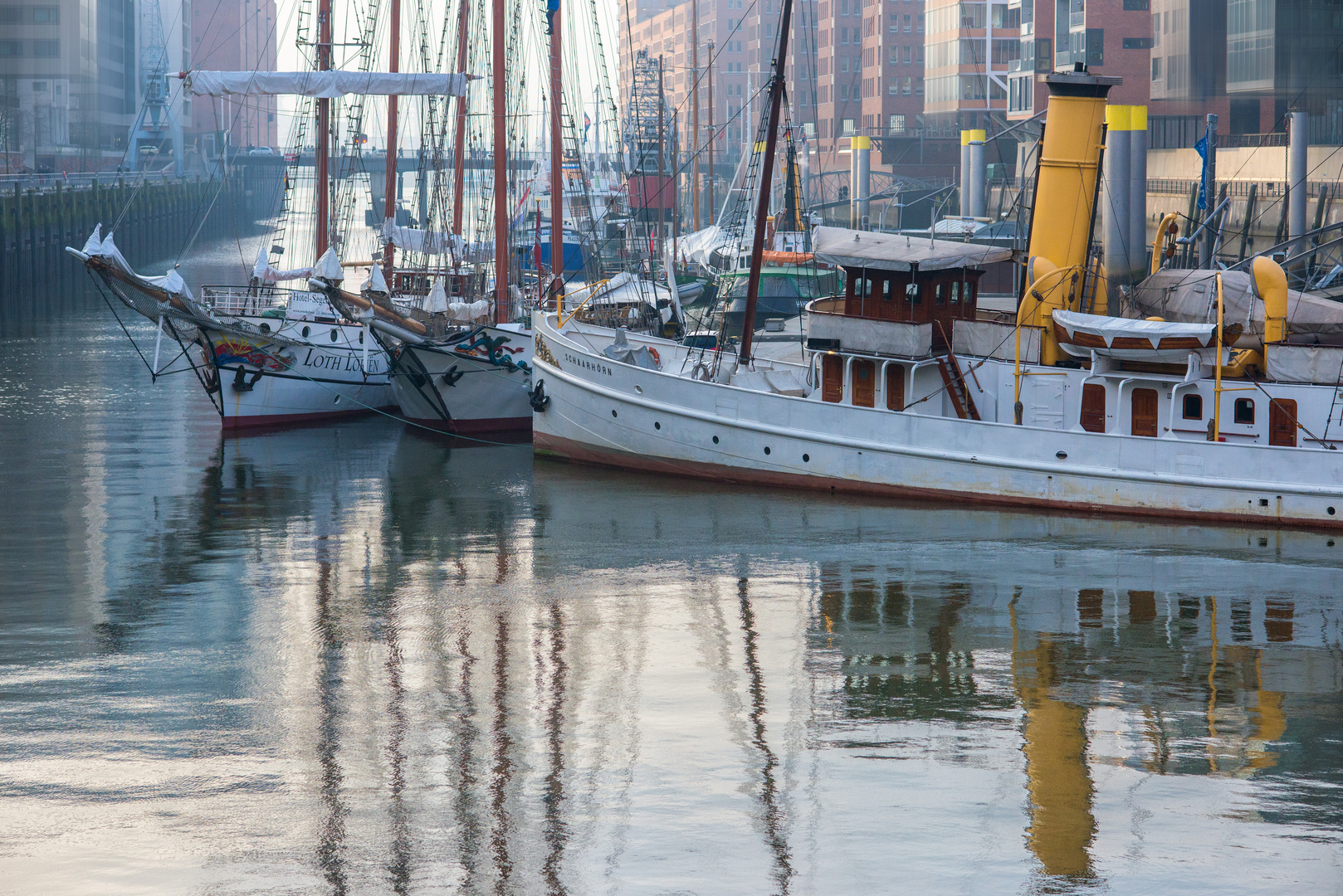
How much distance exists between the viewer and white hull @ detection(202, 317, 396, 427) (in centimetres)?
3509

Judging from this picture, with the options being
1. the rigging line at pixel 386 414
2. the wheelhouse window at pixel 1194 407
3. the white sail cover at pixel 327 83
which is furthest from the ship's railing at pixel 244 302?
the wheelhouse window at pixel 1194 407

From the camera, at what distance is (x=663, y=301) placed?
128 ft

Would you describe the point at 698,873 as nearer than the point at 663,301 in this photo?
Yes

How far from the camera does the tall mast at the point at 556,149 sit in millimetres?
36219

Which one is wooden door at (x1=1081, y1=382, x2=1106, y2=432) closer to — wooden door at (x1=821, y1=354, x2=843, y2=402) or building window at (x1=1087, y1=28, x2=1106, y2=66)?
wooden door at (x1=821, y1=354, x2=843, y2=402)

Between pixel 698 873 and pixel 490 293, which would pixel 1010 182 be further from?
pixel 698 873

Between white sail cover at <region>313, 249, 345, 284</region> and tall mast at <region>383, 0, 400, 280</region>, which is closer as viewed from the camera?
white sail cover at <region>313, 249, 345, 284</region>

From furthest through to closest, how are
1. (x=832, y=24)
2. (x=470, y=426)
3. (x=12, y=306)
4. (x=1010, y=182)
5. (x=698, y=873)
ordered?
(x=832, y=24) → (x=1010, y=182) → (x=12, y=306) → (x=470, y=426) → (x=698, y=873)

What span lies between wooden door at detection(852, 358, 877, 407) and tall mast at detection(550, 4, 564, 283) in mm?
10830

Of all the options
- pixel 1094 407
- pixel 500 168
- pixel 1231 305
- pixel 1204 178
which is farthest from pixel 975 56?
pixel 1094 407

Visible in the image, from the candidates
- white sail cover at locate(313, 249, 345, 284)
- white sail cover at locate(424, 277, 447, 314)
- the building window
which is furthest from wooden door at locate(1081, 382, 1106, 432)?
the building window

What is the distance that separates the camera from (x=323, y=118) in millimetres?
40375

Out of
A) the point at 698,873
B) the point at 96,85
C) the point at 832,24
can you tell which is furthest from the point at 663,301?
the point at 96,85

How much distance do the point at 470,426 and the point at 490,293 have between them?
16.3 feet
